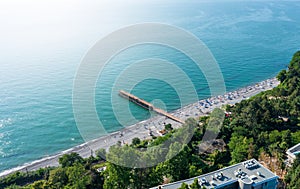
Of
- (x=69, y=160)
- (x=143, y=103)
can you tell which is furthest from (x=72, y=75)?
(x=69, y=160)

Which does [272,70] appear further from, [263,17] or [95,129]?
[263,17]

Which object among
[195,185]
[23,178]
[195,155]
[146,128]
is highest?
[195,185]

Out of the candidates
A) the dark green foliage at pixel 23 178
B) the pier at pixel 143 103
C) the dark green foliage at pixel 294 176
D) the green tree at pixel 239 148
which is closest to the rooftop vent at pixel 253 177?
the dark green foliage at pixel 294 176

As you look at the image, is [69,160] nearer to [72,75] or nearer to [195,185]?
[195,185]

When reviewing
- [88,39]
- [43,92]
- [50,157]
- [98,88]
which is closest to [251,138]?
[50,157]

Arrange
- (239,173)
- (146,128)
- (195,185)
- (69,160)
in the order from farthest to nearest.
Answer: (146,128)
(69,160)
(239,173)
(195,185)

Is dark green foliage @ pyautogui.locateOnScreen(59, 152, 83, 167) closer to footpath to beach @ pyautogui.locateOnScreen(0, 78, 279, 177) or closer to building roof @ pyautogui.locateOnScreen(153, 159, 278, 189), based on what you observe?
footpath to beach @ pyautogui.locateOnScreen(0, 78, 279, 177)
